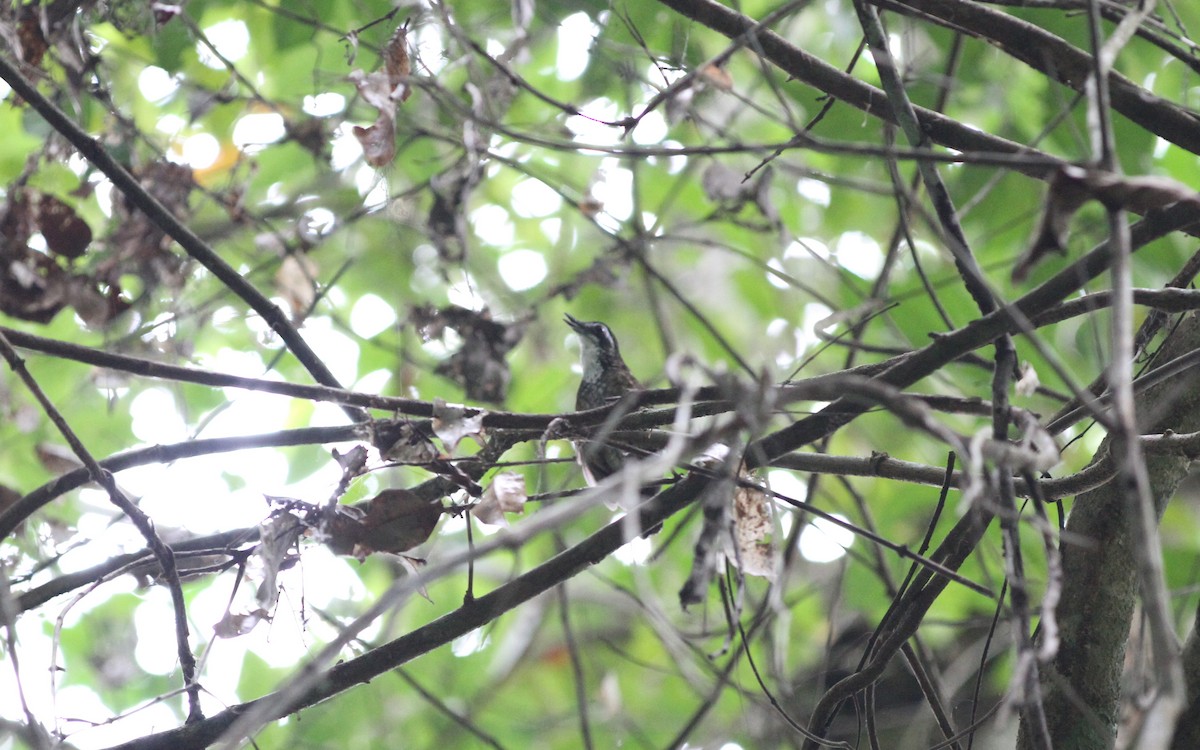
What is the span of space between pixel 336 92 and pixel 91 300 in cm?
153

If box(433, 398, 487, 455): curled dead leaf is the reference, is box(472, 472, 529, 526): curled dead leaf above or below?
below

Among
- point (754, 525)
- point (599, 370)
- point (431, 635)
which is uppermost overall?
point (599, 370)

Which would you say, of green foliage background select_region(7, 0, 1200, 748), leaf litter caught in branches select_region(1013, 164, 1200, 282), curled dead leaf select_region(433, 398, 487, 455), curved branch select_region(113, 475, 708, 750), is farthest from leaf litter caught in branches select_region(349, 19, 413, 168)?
leaf litter caught in branches select_region(1013, 164, 1200, 282)

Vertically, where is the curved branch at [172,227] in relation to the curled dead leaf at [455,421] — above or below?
above

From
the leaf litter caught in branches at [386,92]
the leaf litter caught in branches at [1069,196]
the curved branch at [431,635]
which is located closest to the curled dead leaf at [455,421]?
the curved branch at [431,635]

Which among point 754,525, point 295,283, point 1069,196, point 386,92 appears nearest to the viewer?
point 1069,196

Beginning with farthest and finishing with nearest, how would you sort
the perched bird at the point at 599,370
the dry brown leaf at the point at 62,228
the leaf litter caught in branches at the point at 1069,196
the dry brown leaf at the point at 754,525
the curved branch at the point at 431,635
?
the perched bird at the point at 599,370 < the dry brown leaf at the point at 62,228 < the dry brown leaf at the point at 754,525 < the curved branch at the point at 431,635 < the leaf litter caught in branches at the point at 1069,196

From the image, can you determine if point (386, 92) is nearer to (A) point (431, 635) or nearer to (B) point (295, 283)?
(A) point (431, 635)

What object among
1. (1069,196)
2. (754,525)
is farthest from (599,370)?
(1069,196)

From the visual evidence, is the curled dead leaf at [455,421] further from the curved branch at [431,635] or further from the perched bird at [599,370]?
the perched bird at [599,370]

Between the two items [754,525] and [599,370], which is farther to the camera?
[599,370]

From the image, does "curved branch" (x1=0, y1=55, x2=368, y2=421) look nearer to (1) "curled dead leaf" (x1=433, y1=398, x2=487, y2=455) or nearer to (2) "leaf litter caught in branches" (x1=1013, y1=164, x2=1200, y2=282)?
(1) "curled dead leaf" (x1=433, y1=398, x2=487, y2=455)

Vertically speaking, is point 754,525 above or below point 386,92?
below

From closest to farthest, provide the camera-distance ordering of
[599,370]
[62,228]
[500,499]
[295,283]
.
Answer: [500,499], [62,228], [295,283], [599,370]
